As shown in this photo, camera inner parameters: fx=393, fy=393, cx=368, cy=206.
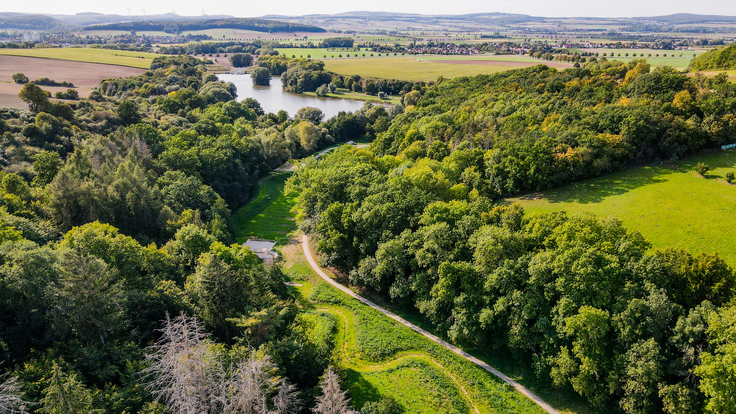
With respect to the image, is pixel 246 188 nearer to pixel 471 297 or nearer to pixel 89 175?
pixel 89 175

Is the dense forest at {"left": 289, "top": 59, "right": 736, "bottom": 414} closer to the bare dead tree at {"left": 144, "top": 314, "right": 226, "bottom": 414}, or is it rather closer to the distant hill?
the distant hill

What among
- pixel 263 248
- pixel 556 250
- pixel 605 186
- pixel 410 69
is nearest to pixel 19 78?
pixel 263 248

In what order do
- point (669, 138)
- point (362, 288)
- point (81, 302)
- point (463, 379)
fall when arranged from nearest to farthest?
1. point (81, 302)
2. point (463, 379)
3. point (362, 288)
4. point (669, 138)

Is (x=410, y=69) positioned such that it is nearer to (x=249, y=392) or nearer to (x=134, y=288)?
(x=134, y=288)

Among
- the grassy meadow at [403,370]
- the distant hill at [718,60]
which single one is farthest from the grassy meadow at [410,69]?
the grassy meadow at [403,370]

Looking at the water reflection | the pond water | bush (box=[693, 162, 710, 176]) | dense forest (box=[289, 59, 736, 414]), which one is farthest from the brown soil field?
bush (box=[693, 162, 710, 176])

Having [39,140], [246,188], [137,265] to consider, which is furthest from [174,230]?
[39,140]

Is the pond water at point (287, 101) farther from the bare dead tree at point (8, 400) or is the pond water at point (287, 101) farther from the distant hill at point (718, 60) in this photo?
the bare dead tree at point (8, 400)
